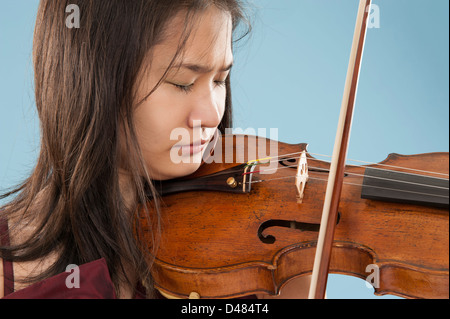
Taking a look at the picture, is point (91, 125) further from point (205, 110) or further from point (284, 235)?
point (284, 235)

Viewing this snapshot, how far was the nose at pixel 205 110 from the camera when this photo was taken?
764 mm

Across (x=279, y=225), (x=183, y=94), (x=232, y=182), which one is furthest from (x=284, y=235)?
(x=183, y=94)

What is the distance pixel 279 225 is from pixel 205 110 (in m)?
0.20

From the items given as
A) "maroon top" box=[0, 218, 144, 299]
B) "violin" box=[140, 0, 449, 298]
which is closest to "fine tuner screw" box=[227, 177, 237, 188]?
"violin" box=[140, 0, 449, 298]

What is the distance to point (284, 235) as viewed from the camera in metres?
0.73

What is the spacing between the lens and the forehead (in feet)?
2.43

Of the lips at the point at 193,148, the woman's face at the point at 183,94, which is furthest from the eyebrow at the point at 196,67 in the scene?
the lips at the point at 193,148

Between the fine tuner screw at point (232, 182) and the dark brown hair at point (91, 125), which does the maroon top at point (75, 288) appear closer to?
the dark brown hair at point (91, 125)

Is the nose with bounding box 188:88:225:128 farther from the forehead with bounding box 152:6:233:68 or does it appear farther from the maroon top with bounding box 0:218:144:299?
the maroon top with bounding box 0:218:144:299

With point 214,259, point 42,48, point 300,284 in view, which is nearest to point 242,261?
point 214,259

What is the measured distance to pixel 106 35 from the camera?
2.48 feet

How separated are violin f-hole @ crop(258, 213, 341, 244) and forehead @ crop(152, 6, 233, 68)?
9.7 inches

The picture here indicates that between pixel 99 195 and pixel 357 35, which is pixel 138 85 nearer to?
pixel 99 195

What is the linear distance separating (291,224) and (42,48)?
47 cm
